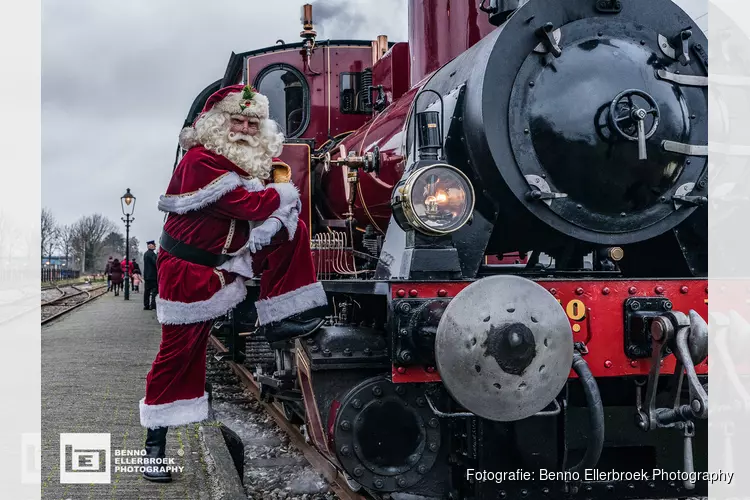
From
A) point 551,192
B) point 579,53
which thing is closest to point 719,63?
point 579,53

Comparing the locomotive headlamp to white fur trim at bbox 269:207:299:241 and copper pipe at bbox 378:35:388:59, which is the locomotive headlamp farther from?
copper pipe at bbox 378:35:388:59

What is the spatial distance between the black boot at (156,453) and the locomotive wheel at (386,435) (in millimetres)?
1168

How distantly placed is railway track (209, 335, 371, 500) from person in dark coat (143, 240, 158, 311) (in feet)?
25.7

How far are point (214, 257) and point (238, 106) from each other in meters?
0.71

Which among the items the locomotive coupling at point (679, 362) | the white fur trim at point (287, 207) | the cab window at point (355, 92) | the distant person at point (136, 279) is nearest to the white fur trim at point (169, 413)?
the white fur trim at point (287, 207)

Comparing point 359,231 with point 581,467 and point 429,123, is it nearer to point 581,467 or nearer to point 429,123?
point 429,123

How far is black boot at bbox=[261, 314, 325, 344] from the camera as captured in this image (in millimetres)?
3068

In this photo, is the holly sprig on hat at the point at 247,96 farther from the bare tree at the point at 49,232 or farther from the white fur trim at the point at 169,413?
the bare tree at the point at 49,232

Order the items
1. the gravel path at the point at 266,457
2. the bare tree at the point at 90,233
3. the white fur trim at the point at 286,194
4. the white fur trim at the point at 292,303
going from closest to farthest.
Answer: the white fur trim at the point at 292,303
the white fur trim at the point at 286,194
the gravel path at the point at 266,457
the bare tree at the point at 90,233

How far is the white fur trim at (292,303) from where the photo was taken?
321cm

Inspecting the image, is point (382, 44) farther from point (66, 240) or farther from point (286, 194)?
point (66, 240)

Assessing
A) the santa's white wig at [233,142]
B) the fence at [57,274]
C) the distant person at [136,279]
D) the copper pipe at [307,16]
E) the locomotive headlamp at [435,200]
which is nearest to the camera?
the locomotive headlamp at [435,200]

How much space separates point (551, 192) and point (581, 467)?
3.26 feet

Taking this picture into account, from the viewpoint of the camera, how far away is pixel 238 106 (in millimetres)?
3494
